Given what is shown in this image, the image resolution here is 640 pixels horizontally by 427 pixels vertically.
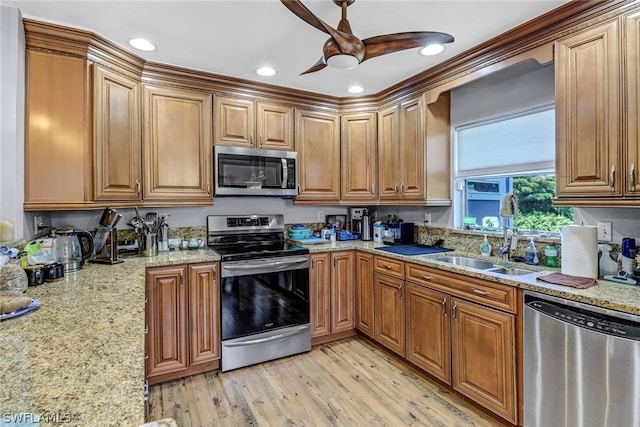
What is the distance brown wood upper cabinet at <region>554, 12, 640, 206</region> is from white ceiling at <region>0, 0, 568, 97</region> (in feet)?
1.04

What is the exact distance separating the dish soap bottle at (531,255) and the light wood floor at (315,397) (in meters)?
1.03

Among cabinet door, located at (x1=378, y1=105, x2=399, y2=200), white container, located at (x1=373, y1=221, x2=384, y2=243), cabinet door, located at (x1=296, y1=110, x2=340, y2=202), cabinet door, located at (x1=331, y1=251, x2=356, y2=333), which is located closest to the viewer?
cabinet door, located at (x1=331, y1=251, x2=356, y2=333)

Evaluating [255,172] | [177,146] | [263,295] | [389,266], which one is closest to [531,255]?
[389,266]

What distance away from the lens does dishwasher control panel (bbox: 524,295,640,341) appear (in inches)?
55.0

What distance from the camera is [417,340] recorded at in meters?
2.48

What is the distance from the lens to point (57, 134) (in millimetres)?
2041

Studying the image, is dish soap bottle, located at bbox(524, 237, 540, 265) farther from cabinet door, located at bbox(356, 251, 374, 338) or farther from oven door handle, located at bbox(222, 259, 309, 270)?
oven door handle, located at bbox(222, 259, 309, 270)

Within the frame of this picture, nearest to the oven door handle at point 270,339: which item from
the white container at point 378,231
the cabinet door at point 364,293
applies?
the cabinet door at point 364,293

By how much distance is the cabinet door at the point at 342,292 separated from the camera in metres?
3.06

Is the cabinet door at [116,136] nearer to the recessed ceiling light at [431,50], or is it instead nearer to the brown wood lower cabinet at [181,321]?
the brown wood lower cabinet at [181,321]

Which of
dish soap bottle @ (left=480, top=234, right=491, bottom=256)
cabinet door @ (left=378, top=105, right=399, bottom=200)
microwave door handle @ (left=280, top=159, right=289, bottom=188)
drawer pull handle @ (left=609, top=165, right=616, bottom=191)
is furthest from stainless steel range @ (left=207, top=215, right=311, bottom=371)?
drawer pull handle @ (left=609, top=165, right=616, bottom=191)

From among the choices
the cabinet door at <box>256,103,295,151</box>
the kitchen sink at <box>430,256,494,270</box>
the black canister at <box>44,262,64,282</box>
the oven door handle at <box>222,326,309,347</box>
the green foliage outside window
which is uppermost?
the cabinet door at <box>256,103,295,151</box>

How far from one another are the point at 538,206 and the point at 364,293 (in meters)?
1.59

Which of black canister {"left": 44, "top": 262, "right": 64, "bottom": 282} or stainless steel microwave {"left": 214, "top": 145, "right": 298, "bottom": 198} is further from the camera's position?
stainless steel microwave {"left": 214, "top": 145, "right": 298, "bottom": 198}
